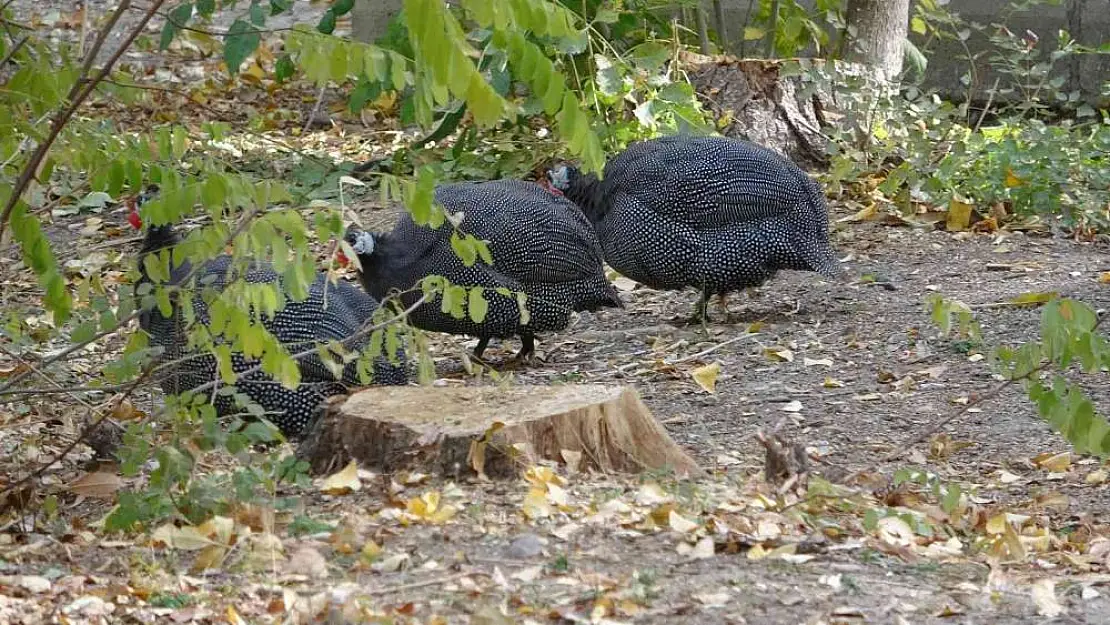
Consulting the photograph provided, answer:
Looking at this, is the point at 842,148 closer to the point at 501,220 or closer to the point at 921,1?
the point at 921,1

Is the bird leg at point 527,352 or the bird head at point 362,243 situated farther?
the bird leg at point 527,352

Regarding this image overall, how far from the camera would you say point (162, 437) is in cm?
458

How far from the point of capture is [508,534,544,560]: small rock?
3.39 metres

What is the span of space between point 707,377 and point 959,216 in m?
2.62

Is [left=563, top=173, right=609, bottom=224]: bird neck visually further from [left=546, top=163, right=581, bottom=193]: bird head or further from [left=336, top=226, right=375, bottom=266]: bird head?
[left=336, top=226, right=375, bottom=266]: bird head

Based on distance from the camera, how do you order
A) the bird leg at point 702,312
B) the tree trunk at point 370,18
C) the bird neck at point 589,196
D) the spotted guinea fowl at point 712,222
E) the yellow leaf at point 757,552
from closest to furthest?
the yellow leaf at point 757,552, the spotted guinea fowl at point 712,222, the bird leg at point 702,312, the bird neck at point 589,196, the tree trunk at point 370,18

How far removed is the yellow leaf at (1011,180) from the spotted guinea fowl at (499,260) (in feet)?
8.52

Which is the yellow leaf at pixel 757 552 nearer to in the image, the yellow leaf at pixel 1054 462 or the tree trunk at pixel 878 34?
the yellow leaf at pixel 1054 462

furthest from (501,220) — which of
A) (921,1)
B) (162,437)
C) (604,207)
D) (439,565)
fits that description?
(921,1)

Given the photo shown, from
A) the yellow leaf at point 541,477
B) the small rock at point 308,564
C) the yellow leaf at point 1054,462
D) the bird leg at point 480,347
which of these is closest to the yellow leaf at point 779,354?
the bird leg at point 480,347

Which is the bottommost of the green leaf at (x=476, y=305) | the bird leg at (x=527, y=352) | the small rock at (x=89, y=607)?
the bird leg at (x=527, y=352)

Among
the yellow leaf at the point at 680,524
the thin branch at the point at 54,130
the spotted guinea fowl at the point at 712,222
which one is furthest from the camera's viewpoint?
the spotted guinea fowl at the point at 712,222

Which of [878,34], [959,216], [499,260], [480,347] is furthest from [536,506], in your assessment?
[878,34]

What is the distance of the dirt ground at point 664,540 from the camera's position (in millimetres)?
3121
